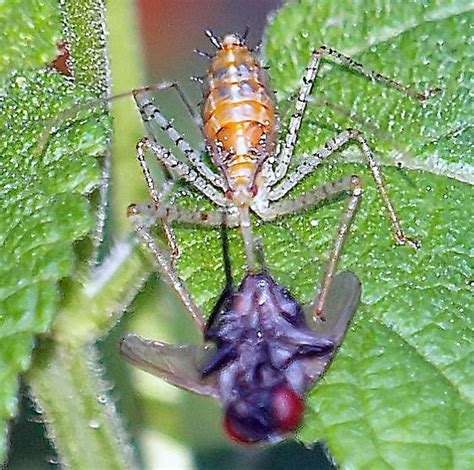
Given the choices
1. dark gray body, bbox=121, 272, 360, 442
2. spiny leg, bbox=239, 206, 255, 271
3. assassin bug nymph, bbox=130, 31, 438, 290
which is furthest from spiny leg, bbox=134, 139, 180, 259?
dark gray body, bbox=121, 272, 360, 442

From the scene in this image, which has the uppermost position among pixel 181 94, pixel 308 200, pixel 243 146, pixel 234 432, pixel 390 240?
pixel 181 94

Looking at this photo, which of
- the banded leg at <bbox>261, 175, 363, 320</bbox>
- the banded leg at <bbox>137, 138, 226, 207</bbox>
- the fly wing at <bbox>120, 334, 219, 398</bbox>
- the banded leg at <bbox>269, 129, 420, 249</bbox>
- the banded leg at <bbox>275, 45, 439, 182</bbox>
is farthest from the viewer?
the banded leg at <bbox>137, 138, 226, 207</bbox>

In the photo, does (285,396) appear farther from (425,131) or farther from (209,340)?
(425,131)

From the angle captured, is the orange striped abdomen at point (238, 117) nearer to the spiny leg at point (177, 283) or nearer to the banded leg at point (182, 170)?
the banded leg at point (182, 170)

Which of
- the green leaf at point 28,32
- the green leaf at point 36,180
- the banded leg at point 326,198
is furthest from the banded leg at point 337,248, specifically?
the green leaf at point 28,32

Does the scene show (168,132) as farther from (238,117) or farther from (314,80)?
(314,80)

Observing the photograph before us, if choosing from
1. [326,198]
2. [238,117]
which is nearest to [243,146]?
[238,117]

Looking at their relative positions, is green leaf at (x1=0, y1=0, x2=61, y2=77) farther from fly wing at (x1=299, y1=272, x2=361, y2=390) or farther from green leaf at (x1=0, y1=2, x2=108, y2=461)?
fly wing at (x1=299, y1=272, x2=361, y2=390)
